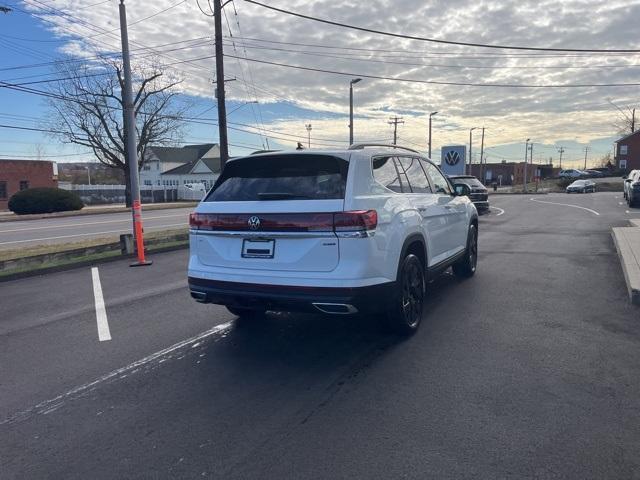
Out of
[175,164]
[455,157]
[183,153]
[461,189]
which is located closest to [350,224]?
[461,189]

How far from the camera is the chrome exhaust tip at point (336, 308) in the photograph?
13.7 feet

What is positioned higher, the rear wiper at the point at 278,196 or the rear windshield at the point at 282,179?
the rear windshield at the point at 282,179

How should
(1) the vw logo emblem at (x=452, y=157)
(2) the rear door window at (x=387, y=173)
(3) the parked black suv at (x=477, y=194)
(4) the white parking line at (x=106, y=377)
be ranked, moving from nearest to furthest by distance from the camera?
(4) the white parking line at (x=106, y=377) < (2) the rear door window at (x=387, y=173) < (3) the parked black suv at (x=477, y=194) < (1) the vw logo emblem at (x=452, y=157)

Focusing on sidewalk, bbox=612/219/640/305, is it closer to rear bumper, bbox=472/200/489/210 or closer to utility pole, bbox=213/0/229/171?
rear bumper, bbox=472/200/489/210

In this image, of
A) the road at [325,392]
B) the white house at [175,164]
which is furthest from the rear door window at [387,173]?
the white house at [175,164]

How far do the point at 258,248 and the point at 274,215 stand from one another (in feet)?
1.16

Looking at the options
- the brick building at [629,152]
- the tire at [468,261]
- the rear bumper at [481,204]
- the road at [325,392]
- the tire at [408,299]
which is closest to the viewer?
the road at [325,392]

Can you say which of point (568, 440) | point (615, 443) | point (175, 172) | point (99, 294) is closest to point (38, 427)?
point (568, 440)

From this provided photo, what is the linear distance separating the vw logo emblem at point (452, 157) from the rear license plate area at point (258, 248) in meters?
26.5

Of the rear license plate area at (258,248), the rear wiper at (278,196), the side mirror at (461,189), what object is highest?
the rear wiper at (278,196)

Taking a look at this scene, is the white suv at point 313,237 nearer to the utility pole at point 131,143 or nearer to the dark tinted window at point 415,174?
the dark tinted window at point 415,174

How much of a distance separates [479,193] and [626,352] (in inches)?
645

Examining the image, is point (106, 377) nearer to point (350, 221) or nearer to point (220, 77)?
point (350, 221)

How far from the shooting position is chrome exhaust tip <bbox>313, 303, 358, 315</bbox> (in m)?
4.16
